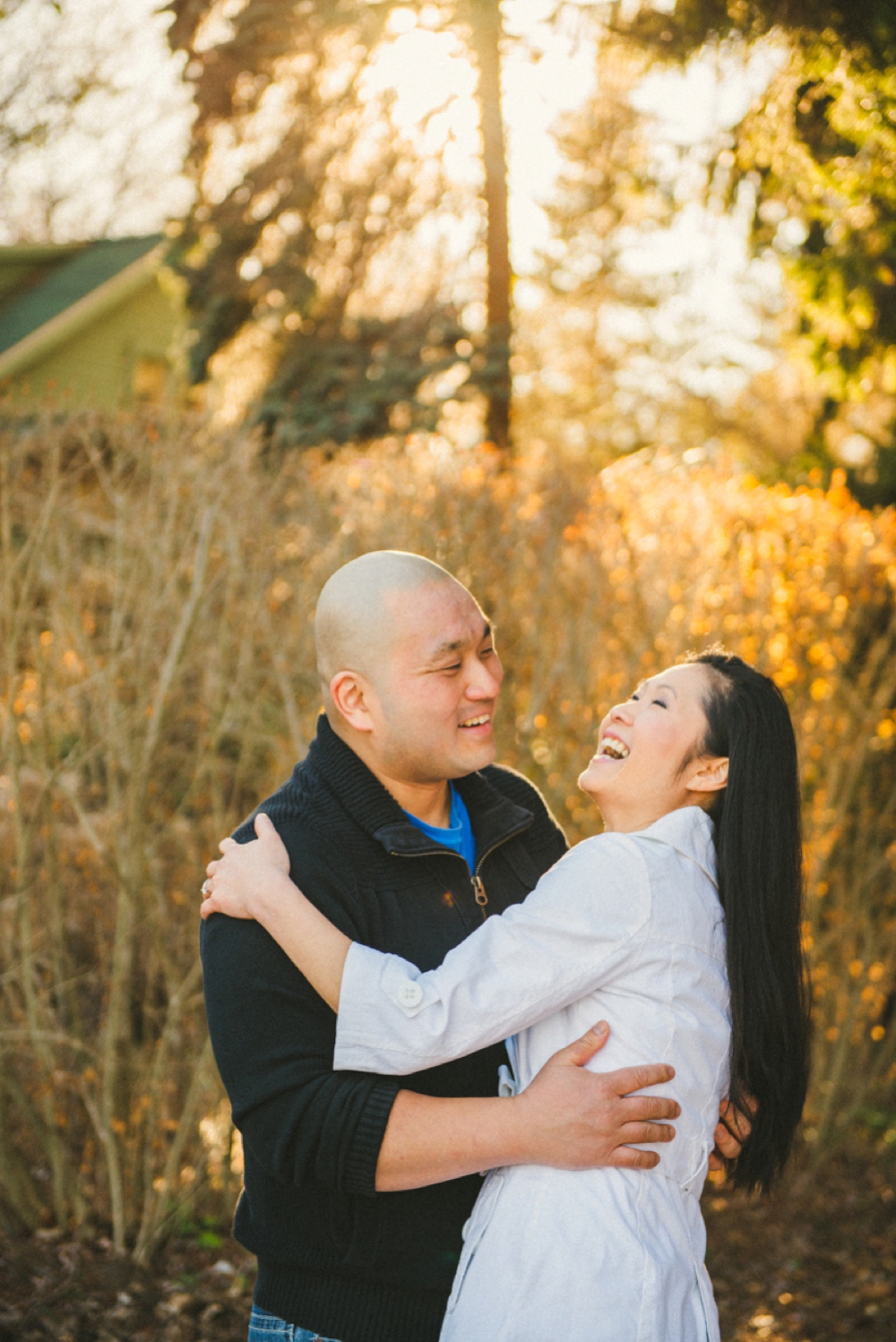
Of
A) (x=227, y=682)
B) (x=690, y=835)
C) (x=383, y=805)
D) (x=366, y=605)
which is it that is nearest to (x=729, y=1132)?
(x=690, y=835)

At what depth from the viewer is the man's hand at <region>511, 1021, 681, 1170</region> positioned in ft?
6.37

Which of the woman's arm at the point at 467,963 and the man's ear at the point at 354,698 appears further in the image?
the man's ear at the point at 354,698

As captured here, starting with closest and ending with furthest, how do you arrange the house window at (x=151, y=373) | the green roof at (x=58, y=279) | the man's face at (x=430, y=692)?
1. the man's face at (x=430, y=692)
2. the green roof at (x=58, y=279)
3. the house window at (x=151, y=373)

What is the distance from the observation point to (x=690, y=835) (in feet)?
7.18

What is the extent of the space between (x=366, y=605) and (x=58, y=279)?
66.7 ft

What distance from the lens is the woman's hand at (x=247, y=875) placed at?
2029 millimetres

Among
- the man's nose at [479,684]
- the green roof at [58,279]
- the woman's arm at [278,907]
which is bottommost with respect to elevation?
the green roof at [58,279]

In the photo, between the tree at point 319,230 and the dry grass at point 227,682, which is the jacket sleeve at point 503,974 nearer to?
the dry grass at point 227,682

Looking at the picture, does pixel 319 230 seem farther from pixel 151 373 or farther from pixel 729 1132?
pixel 729 1132

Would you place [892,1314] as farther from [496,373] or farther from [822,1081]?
[496,373]

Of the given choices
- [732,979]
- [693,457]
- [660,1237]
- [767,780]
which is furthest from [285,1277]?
[693,457]

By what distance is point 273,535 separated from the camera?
5965 millimetres

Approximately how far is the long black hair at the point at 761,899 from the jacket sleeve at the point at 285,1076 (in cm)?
69

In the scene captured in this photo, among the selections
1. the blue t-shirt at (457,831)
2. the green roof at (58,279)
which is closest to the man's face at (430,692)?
the blue t-shirt at (457,831)
